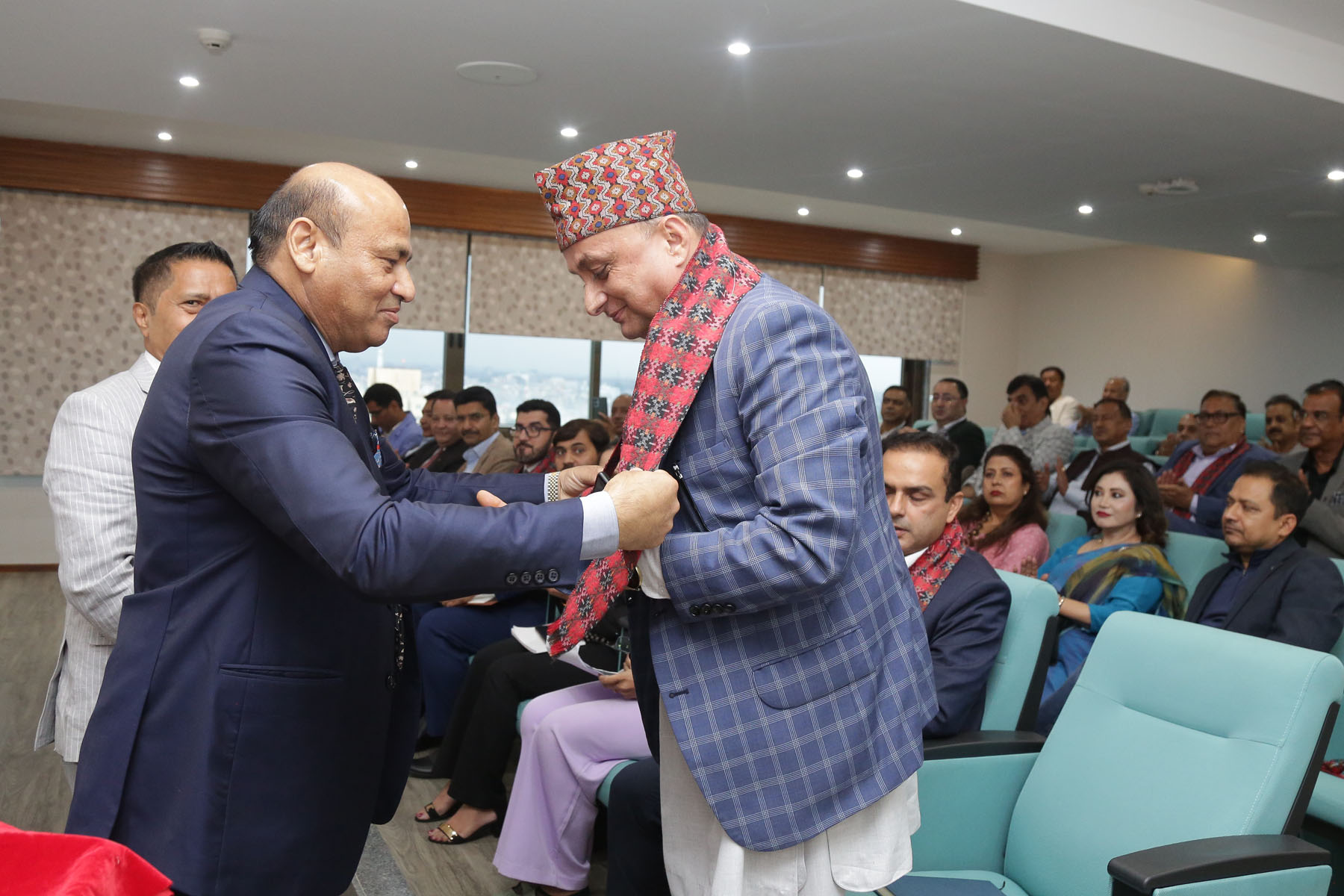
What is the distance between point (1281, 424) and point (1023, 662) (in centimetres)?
449

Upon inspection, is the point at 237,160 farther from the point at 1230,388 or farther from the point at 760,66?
the point at 1230,388

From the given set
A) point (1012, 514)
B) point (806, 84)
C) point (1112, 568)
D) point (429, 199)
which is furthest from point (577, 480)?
point (429, 199)

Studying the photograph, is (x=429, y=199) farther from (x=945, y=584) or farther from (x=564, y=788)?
(x=945, y=584)

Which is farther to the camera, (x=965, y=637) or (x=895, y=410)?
(x=895, y=410)

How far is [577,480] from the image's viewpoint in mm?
1531

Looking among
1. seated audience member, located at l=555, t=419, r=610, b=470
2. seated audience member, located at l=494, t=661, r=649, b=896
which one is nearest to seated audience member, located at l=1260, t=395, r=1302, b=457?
seated audience member, located at l=555, t=419, r=610, b=470

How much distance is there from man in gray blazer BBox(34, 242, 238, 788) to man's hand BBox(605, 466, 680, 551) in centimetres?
86

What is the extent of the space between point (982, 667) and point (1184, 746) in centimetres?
45

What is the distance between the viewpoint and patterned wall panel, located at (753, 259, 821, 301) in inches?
371

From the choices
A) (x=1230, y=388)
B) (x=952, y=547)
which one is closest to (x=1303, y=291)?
(x=1230, y=388)

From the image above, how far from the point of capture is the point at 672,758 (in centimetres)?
126

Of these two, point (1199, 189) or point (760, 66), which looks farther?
point (1199, 189)

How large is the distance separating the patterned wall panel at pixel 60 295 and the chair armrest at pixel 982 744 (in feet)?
22.1

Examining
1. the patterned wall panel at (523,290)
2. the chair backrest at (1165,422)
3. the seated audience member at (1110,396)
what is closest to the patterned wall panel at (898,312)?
the seated audience member at (1110,396)
